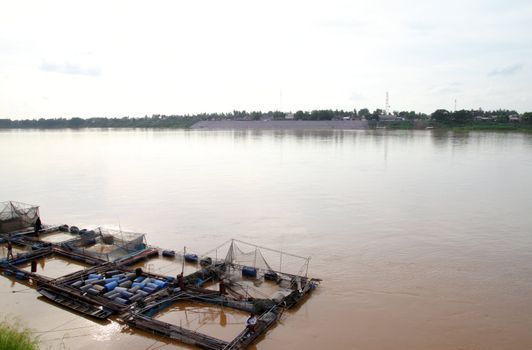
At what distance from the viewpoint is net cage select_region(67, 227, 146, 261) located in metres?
14.7

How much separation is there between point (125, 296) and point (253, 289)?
3523mm

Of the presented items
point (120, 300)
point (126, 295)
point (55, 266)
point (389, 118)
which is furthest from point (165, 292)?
point (389, 118)

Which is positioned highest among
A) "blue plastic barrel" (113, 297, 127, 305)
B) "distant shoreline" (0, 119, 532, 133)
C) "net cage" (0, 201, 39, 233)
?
"distant shoreline" (0, 119, 532, 133)

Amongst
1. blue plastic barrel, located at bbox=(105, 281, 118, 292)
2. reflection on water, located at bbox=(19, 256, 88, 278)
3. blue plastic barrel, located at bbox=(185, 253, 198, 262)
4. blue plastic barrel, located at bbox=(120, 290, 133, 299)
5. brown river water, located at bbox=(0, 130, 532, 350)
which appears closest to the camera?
brown river water, located at bbox=(0, 130, 532, 350)

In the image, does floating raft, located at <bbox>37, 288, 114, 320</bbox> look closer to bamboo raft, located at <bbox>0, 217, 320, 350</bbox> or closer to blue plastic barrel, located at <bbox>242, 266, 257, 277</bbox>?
bamboo raft, located at <bbox>0, 217, 320, 350</bbox>

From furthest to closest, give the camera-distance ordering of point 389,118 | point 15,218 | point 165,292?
point 389,118, point 15,218, point 165,292

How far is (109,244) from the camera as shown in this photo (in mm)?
15820

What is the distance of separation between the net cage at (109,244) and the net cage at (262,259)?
2526mm

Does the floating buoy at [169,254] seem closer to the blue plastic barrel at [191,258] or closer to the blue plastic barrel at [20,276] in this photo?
the blue plastic barrel at [191,258]

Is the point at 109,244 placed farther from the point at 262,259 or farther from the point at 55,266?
the point at 262,259

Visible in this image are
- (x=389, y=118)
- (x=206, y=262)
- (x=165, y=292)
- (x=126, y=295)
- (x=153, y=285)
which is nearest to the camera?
(x=126, y=295)

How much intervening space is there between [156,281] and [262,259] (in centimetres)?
326

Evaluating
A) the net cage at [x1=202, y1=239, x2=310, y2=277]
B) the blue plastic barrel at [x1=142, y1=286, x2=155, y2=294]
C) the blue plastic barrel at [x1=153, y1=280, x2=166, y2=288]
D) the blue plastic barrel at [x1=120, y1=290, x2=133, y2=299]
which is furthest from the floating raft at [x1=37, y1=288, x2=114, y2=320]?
the net cage at [x1=202, y1=239, x2=310, y2=277]

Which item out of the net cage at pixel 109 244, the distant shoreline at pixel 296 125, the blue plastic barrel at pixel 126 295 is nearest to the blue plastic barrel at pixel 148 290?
the blue plastic barrel at pixel 126 295
